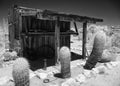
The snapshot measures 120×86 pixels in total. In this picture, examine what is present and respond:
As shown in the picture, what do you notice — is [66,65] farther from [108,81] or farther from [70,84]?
[108,81]

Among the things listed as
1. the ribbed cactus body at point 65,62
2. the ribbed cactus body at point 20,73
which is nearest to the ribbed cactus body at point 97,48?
the ribbed cactus body at point 65,62

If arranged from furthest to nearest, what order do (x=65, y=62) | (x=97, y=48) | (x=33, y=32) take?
(x=33, y=32)
(x=97, y=48)
(x=65, y=62)

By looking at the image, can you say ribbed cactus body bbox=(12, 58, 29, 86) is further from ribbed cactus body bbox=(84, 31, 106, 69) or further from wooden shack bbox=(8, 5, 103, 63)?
ribbed cactus body bbox=(84, 31, 106, 69)

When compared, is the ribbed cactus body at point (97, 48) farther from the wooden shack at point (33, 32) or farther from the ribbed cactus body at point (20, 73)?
the ribbed cactus body at point (20, 73)

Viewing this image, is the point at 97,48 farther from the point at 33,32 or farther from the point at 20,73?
the point at 20,73

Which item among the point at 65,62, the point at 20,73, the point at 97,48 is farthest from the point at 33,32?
the point at 97,48

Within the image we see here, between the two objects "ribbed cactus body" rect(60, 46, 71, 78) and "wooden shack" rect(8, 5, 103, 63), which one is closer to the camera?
"ribbed cactus body" rect(60, 46, 71, 78)

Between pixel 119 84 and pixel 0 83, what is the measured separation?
5.08m

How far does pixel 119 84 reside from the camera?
446cm

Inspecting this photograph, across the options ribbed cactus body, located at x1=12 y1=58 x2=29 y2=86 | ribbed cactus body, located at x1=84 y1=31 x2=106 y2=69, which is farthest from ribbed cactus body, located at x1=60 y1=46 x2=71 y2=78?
ribbed cactus body, located at x1=84 y1=31 x2=106 y2=69

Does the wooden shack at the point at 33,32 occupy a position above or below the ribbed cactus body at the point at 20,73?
above

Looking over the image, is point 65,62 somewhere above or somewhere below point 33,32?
below

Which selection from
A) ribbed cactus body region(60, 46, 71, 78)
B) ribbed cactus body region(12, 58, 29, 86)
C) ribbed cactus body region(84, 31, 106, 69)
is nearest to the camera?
ribbed cactus body region(12, 58, 29, 86)

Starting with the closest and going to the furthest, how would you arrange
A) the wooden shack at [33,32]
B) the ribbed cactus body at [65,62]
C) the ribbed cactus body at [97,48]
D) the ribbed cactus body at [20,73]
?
the ribbed cactus body at [20,73]
the ribbed cactus body at [65,62]
the ribbed cactus body at [97,48]
the wooden shack at [33,32]
